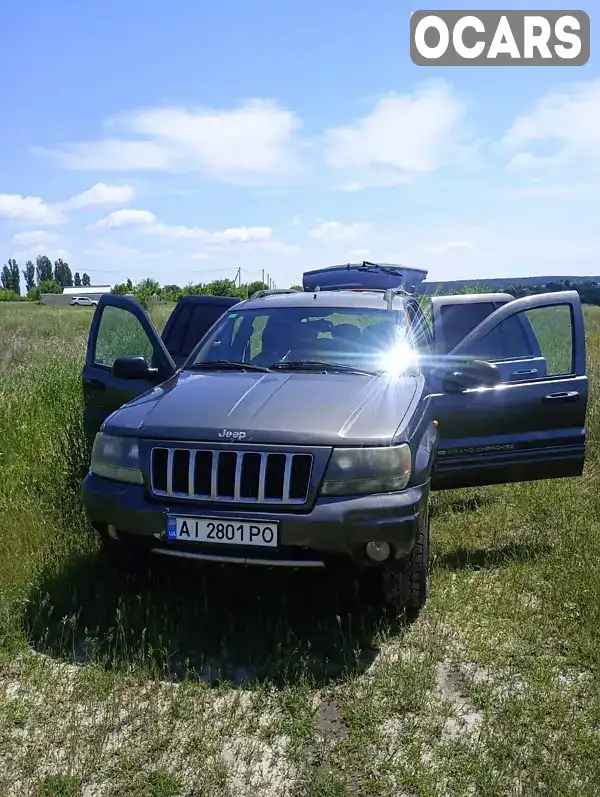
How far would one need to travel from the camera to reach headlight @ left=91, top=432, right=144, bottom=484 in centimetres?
387

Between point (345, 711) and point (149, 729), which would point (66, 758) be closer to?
point (149, 729)

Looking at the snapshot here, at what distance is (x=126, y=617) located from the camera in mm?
4008

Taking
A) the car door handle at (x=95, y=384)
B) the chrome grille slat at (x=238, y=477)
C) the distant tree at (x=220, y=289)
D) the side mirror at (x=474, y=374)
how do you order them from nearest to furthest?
1. the chrome grille slat at (x=238, y=477)
2. the side mirror at (x=474, y=374)
3. the car door handle at (x=95, y=384)
4. the distant tree at (x=220, y=289)

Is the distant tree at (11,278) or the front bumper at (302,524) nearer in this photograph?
the front bumper at (302,524)

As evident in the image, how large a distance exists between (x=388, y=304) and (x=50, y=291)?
411ft

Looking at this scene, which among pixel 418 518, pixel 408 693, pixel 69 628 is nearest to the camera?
pixel 408 693

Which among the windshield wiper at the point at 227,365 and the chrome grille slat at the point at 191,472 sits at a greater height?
the windshield wiper at the point at 227,365

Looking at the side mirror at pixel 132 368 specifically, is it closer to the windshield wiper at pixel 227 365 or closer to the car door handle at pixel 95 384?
the windshield wiper at pixel 227 365

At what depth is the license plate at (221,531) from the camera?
359 centimetres

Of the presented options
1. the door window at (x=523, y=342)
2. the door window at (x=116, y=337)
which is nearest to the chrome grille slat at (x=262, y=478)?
the door window at (x=116, y=337)

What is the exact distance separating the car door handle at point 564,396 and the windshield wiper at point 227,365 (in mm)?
2168

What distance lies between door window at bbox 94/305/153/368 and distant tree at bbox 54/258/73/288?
159347mm

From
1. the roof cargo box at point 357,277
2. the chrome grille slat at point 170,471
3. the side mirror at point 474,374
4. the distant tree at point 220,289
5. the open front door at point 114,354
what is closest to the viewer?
the chrome grille slat at point 170,471

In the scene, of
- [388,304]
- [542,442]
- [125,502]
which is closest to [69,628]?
[125,502]
